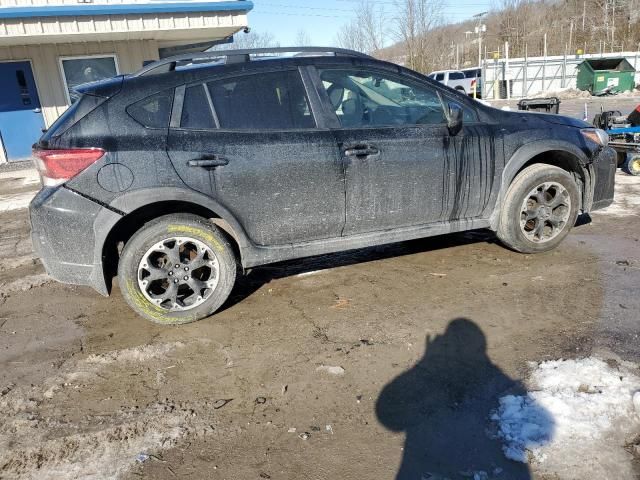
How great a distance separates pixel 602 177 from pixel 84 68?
471 inches

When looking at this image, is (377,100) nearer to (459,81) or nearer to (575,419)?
(575,419)

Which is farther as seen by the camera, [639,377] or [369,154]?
[369,154]

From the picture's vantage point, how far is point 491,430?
244cm

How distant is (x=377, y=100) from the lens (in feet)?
13.1

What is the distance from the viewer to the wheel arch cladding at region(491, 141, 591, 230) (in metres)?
4.32

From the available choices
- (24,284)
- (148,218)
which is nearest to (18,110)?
(24,284)

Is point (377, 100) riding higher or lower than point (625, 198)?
higher

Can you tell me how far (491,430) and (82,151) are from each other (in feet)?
9.75

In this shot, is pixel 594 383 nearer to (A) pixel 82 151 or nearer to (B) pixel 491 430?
(B) pixel 491 430

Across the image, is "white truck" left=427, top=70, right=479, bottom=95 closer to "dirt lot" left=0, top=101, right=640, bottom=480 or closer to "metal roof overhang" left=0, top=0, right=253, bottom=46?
"metal roof overhang" left=0, top=0, right=253, bottom=46

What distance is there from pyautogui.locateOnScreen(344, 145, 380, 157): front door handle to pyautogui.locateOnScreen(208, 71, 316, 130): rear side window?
330 mm

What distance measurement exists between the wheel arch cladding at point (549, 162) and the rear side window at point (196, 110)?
2.51m

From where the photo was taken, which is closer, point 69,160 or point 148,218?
point 69,160

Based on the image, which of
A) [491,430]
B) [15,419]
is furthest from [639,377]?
[15,419]
